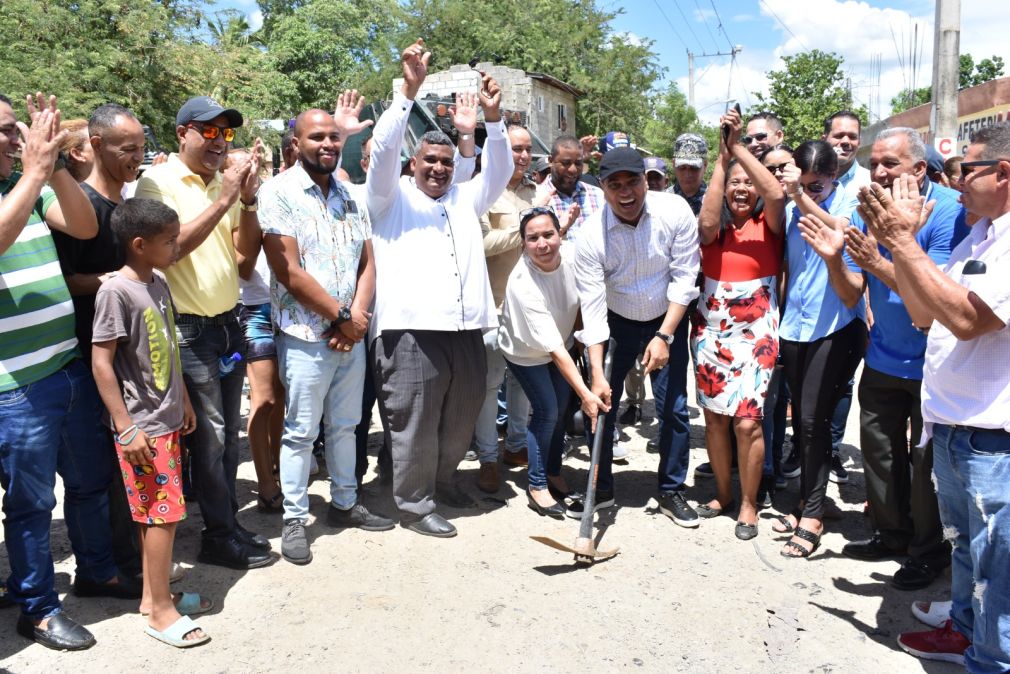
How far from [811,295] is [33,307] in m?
3.53

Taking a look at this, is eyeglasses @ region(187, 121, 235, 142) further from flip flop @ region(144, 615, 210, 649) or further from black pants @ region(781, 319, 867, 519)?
black pants @ region(781, 319, 867, 519)

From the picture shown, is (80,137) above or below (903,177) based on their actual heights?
above

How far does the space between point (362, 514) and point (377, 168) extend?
74.9 inches

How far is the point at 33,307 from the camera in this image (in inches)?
115

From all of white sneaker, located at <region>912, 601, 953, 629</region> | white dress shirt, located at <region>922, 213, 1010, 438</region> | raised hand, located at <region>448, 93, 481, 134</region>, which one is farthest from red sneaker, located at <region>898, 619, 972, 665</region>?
raised hand, located at <region>448, 93, 481, 134</region>

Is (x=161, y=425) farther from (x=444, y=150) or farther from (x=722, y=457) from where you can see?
(x=722, y=457)

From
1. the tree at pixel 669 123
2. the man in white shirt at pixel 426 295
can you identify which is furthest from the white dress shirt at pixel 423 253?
the tree at pixel 669 123

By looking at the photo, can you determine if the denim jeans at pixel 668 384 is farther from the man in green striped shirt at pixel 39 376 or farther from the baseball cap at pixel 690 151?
the man in green striped shirt at pixel 39 376

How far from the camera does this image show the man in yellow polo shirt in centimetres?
354

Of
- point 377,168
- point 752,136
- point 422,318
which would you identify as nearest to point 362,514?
point 422,318

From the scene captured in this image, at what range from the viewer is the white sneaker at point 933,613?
3242 millimetres

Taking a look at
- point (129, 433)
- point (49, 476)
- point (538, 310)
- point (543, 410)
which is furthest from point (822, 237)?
point (49, 476)

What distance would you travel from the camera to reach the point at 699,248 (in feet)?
14.3

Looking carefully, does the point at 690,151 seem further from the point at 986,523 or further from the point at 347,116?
the point at 986,523
